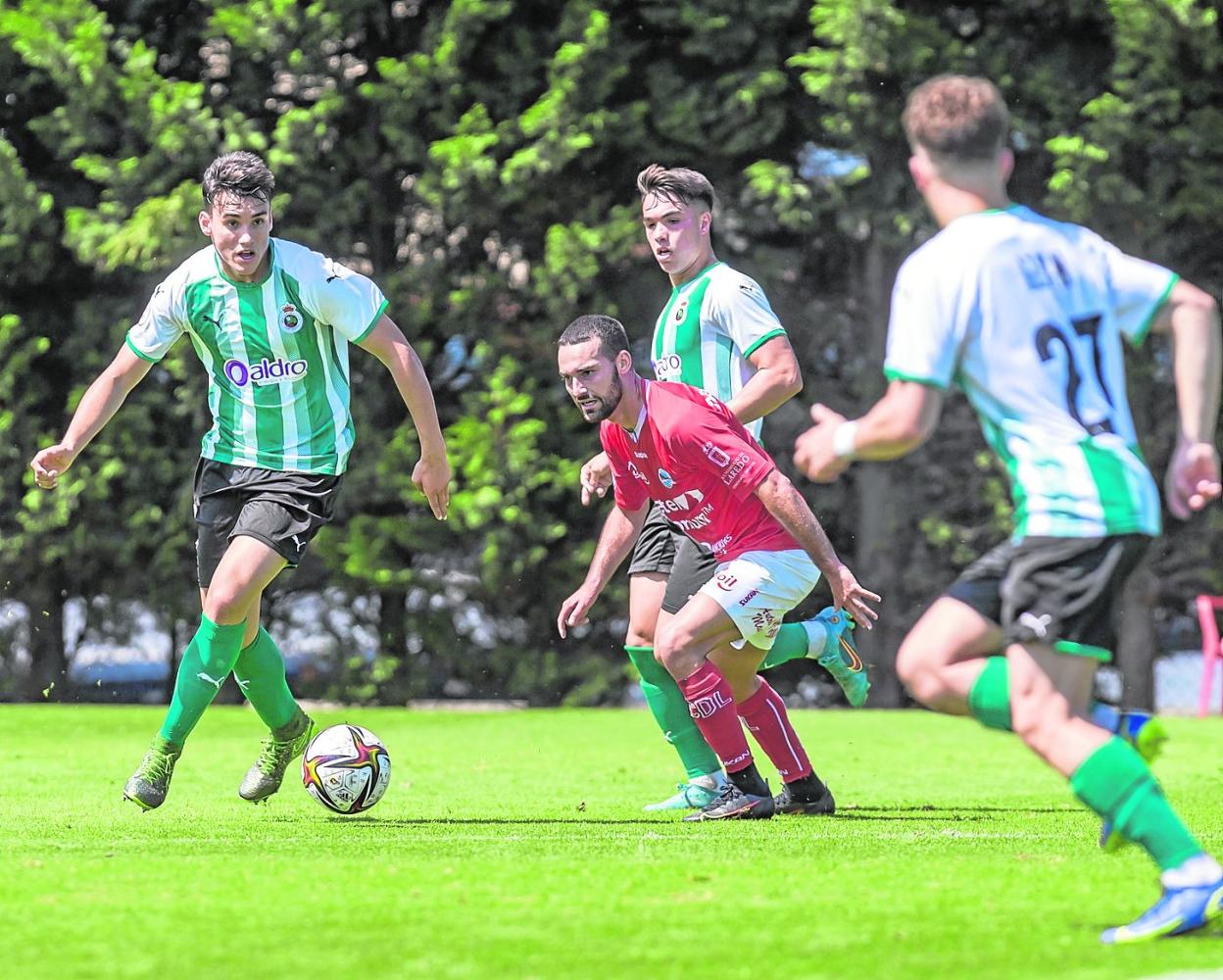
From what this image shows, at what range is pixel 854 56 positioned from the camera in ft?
45.7

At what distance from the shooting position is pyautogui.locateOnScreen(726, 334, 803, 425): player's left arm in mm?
6602

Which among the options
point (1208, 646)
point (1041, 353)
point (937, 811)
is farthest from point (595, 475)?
point (1208, 646)

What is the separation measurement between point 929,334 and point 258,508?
3.15 meters

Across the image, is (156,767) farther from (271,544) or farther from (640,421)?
(640,421)

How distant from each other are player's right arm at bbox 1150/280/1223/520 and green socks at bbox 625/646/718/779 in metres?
3.20

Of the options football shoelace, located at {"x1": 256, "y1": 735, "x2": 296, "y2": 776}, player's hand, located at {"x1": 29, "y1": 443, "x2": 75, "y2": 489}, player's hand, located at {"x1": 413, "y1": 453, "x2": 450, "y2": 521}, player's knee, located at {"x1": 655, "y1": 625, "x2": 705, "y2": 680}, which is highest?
player's hand, located at {"x1": 413, "y1": 453, "x2": 450, "y2": 521}

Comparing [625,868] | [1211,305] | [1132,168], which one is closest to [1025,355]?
[1211,305]

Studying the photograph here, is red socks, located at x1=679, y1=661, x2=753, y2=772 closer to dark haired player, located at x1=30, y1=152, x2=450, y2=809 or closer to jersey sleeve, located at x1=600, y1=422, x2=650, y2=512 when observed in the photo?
jersey sleeve, located at x1=600, y1=422, x2=650, y2=512

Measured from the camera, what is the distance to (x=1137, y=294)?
401cm

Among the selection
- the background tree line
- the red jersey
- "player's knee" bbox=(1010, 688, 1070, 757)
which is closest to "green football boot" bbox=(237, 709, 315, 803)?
the red jersey

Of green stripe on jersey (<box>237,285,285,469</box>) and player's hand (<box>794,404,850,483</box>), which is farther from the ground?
player's hand (<box>794,404,850,483</box>)

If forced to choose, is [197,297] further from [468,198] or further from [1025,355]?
[468,198]

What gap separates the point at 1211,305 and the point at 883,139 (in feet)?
35.4

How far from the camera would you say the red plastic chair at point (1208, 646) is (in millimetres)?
14477
